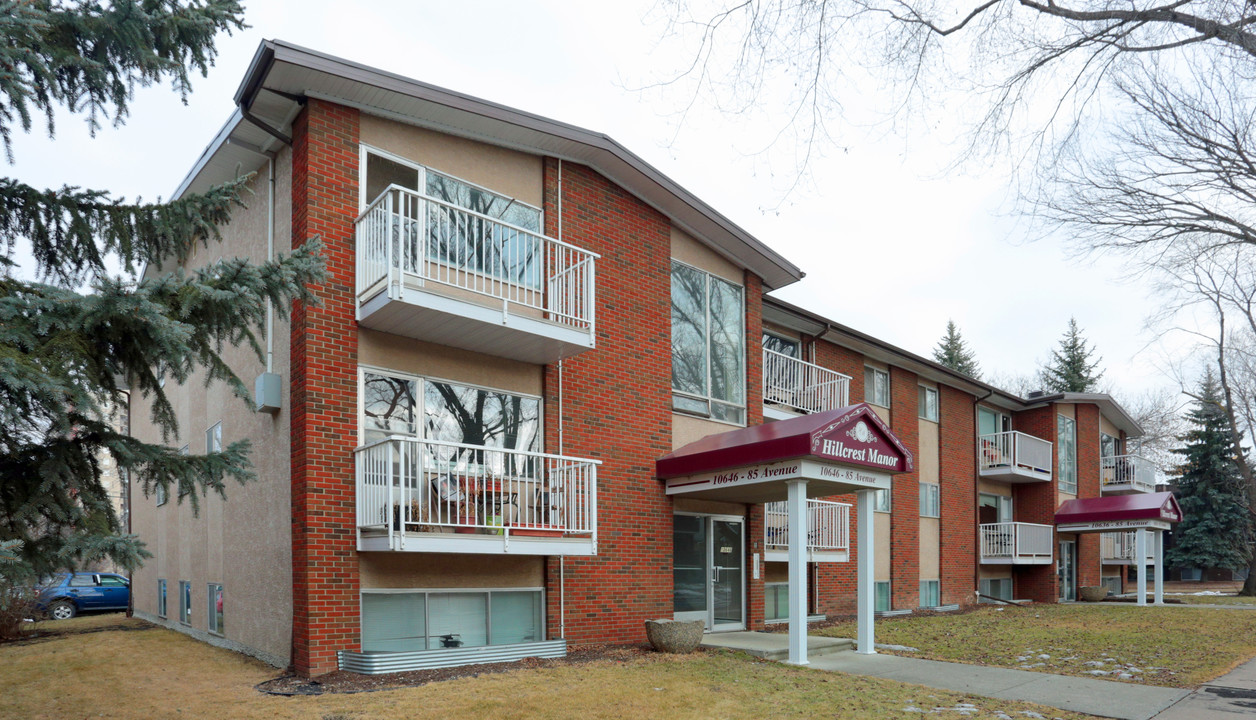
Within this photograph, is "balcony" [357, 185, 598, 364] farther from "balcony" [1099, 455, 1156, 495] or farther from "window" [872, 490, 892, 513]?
"balcony" [1099, 455, 1156, 495]

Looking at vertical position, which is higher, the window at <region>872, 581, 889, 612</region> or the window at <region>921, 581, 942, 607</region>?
the window at <region>872, 581, 889, 612</region>

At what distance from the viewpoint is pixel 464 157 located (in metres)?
11.9

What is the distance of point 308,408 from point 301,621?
231 cm

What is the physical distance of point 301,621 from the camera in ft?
31.9

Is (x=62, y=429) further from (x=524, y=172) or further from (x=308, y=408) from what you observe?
(x=524, y=172)

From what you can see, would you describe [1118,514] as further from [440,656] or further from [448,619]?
[440,656]

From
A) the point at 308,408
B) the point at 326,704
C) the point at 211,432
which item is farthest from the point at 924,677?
the point at 211,432

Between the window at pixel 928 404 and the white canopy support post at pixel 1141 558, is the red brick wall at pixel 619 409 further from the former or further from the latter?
the white canopy support post at pixel 1141 558

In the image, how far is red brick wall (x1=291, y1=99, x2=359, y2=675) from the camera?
966 cm

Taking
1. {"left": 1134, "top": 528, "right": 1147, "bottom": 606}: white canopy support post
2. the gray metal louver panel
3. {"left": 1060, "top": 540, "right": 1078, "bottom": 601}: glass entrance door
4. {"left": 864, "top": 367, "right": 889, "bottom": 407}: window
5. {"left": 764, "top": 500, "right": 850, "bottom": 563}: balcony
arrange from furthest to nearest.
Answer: {"left": 1060, "top": 540, "right": 1078, "bottom": 601}: glass entrance door < {"left": 1134, "top": 528, "right": 1147, "bottom": 606}: white canopy support post < {"left": 864, "top": 367, "right": 889, "bottom": 407}: window < {"left": 764, "top": 500, "right": 850, "bottom": 563}: balcony < the gray metal louver panel

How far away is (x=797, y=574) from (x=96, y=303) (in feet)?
29.8

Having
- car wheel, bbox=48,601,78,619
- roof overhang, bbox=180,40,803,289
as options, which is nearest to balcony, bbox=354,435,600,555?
roof overhang, bbox=180,40,803,289

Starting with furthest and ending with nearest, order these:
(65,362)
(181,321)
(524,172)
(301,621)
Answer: (524,172) → (301,621) → (181,321) → (65,362)

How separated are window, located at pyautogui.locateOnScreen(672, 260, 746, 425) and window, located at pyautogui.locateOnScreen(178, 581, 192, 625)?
884 cm
